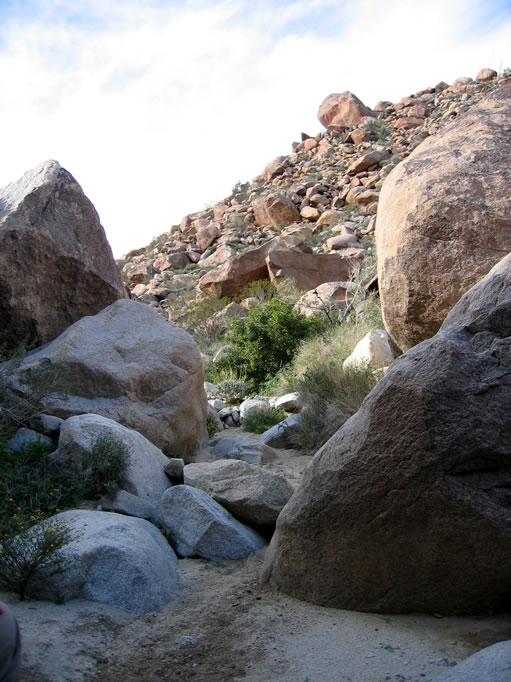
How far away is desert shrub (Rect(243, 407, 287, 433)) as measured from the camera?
357 inches

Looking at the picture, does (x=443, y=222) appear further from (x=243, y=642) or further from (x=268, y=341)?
(x=268, y=341)

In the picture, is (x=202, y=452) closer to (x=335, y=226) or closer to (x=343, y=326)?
(x=343, y=326)

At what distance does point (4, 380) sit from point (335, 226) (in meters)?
20.7

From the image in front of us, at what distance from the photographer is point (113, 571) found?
11.9 feet

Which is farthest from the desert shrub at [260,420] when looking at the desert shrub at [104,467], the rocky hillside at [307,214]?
the rocky hillside at [307,214]

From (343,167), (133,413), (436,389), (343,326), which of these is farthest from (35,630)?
(343,167)

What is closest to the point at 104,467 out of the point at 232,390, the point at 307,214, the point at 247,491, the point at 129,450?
the point at 129,450

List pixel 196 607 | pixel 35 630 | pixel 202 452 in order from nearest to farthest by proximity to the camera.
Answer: pixel 35 630 → pixel 196 607 → pixel 202 452

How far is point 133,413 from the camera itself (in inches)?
255

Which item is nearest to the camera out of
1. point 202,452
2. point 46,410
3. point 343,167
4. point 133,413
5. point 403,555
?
point 403,555

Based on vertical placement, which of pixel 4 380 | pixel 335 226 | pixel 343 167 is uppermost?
pixel 343 167

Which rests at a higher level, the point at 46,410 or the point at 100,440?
the point at 46,410

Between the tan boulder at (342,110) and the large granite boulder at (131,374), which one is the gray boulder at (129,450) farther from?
the tan boulder at (342,110)

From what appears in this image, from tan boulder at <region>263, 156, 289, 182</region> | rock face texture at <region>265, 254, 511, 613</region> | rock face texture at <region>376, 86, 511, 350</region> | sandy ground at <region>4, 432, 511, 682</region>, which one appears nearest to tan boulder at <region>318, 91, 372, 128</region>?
tan boulder at <region>263, 156, 289, 182</region>
